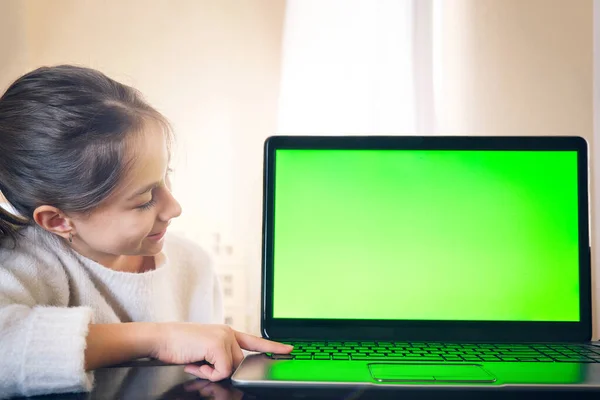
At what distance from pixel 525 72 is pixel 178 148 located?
801mm

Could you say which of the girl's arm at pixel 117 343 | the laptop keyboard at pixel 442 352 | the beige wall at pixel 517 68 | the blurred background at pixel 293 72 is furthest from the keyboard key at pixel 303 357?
the beige wall at pixel 517 68

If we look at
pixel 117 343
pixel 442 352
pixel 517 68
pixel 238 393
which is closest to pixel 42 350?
pixel 117 343

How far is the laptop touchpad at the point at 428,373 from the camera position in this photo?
1.60 ft

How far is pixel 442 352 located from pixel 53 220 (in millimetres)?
531

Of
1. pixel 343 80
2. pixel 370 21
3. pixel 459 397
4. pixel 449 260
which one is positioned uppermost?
pixel 370 21

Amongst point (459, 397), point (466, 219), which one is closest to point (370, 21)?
point (466, 219)

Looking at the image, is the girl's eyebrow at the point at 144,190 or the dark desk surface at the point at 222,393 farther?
the girl's eyebrow at the point at 144,190

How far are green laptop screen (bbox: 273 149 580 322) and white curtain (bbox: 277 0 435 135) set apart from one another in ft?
1.94

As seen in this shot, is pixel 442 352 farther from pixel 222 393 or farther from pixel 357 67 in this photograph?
pixel 357 67

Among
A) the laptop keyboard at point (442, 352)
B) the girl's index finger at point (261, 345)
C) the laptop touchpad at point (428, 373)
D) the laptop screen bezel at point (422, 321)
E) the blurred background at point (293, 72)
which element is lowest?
the laptop keyboard at point (442, 352)

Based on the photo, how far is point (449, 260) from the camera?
67 cm

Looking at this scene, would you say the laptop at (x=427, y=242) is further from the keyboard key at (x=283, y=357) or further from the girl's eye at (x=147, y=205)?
the girl's eye at (x=147, y=205)

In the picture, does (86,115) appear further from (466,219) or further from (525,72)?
(525,72)

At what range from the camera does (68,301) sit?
29.1 inches
